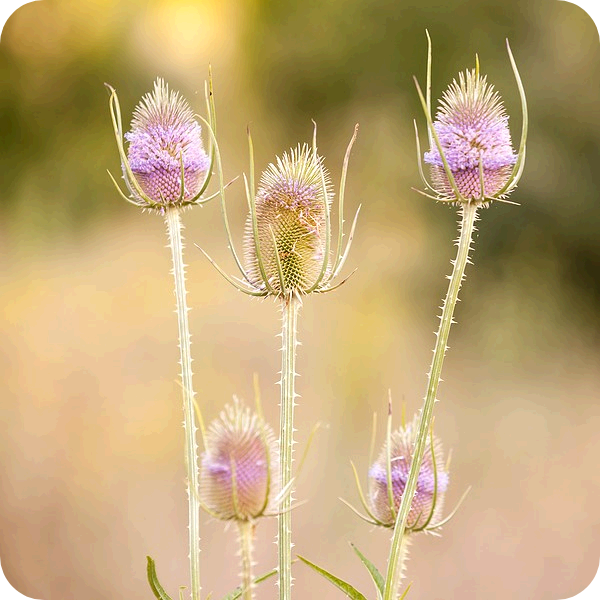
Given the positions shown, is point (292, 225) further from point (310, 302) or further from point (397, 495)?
point (310, 302)

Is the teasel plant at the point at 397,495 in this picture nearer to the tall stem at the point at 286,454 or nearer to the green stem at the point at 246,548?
the tall stem at the point at 286,454

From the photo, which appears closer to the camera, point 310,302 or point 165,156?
point 165,156

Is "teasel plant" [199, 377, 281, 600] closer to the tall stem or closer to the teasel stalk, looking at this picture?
the tall stem

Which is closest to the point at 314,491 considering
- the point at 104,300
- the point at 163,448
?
the point at 163,448

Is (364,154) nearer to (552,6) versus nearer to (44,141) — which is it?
(552,6)

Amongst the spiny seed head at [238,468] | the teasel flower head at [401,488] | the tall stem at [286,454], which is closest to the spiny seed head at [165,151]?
the tall stem at [286,454]

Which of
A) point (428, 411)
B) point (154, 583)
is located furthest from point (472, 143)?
point (154, 583)

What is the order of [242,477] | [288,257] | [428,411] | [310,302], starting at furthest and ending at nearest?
[310,302] → [288,257] → [428,411] → [242,477]
